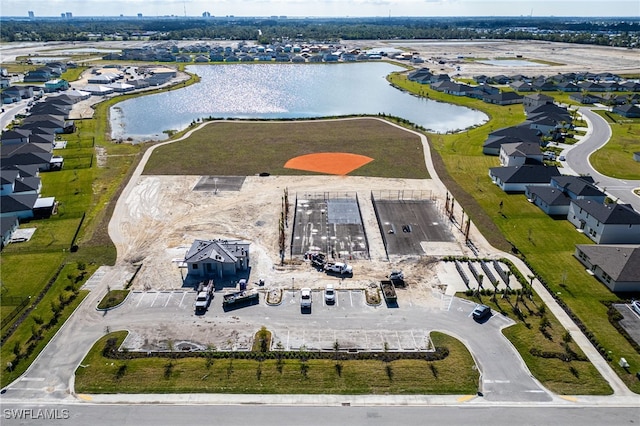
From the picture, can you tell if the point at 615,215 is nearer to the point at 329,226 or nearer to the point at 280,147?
the point at 329,226

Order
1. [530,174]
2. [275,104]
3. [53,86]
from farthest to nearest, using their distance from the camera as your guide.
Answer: [53,86]
[275,104]
[530,174]

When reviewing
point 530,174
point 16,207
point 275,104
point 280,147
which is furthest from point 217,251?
point 275,104

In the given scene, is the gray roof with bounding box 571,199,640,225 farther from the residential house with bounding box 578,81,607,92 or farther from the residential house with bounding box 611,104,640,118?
the residential house with bounding box 578,81,607,92

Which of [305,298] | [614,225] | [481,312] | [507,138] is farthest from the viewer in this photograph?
[507,138]

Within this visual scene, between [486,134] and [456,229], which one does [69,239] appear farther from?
[486,134]

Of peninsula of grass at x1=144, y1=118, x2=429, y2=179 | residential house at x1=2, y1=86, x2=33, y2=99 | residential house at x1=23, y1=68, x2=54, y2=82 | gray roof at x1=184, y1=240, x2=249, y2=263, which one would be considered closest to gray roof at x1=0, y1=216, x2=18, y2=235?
peninsula of grass at x1=144, y1=118, x2=429, y2=179

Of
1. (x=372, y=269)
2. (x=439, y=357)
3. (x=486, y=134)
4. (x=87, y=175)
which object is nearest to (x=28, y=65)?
(x=87, y=175)

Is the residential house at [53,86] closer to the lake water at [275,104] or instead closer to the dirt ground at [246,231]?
the lake water at [275,104]
